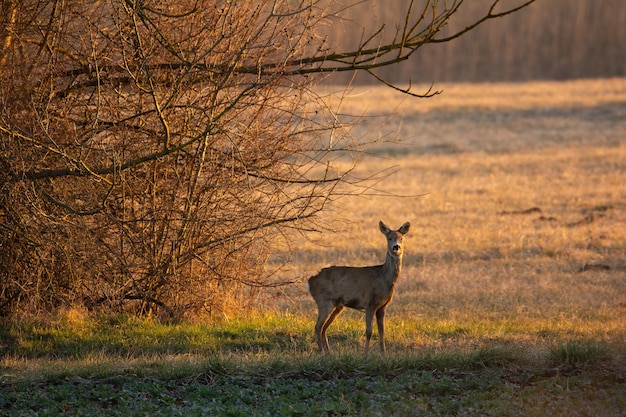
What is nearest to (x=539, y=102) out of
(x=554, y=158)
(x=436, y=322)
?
(x=554, y=158)

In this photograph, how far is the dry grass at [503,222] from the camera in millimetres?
14125

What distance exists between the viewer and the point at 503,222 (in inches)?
901

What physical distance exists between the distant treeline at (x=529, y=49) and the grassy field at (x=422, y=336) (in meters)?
28.7

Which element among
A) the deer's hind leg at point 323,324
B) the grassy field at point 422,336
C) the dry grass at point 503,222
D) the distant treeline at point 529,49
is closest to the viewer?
the grassy field at point 422,336

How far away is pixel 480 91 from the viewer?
168 ft

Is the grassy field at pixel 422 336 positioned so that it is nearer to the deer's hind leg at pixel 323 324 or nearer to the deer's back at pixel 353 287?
the deer's hind leg at pixel 323 324

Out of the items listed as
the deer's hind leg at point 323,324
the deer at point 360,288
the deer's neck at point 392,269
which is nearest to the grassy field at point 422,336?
the deer's hind leg at point 323,324

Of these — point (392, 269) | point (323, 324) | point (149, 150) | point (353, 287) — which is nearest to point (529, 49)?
point (149, 150)

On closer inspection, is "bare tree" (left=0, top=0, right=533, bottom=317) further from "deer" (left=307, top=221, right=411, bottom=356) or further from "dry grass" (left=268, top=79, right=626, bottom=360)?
"dry grass" (left=268, top=79, right=626, bottom=360)

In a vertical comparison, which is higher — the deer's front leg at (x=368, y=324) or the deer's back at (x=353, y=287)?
the deer's back at (x=353, y=287)

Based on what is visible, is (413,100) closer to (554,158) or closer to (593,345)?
(554,158)

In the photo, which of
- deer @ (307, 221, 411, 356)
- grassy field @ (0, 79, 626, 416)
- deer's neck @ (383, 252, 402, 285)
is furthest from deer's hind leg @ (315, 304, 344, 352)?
deer's neck @ (383, 252, 402, 285)

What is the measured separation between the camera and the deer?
10.8 metres

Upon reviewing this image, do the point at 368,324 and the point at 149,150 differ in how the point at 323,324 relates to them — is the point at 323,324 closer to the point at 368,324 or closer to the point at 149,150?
the point at 368,324
